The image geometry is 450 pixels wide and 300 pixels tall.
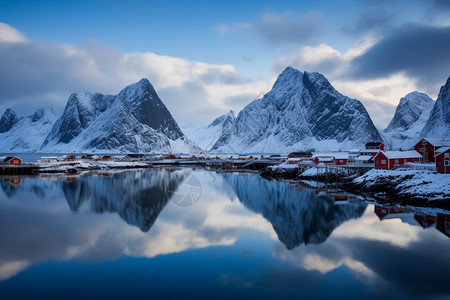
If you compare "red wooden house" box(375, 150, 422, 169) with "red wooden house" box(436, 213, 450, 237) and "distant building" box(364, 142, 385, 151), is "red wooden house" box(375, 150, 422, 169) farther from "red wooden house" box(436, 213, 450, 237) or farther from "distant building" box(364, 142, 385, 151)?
"distant building" box(364, 142, 385, 151)

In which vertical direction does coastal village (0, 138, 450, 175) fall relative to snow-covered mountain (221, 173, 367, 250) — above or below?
above

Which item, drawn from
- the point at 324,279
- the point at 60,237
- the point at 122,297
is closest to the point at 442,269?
the point at 324,279

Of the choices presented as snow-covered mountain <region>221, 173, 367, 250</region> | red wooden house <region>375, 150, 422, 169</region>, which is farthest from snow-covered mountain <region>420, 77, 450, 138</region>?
snow-covered mountain <region>221, 173, 367, 250</region>

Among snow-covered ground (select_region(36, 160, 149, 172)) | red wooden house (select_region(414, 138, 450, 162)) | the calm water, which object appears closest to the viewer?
the calm water

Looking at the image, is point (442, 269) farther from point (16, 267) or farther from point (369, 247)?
point (16, 267)

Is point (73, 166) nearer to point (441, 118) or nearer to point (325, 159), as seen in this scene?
point (325, 159)

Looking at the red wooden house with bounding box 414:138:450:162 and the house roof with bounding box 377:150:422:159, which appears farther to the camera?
the red wooden house with bounding box 414:138:450:162

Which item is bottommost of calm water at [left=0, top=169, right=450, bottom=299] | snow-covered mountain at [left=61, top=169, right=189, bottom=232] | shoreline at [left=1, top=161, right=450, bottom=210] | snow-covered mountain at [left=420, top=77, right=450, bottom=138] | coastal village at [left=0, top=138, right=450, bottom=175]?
calm water at [left=0, top=169, right=450, bottom=299]
